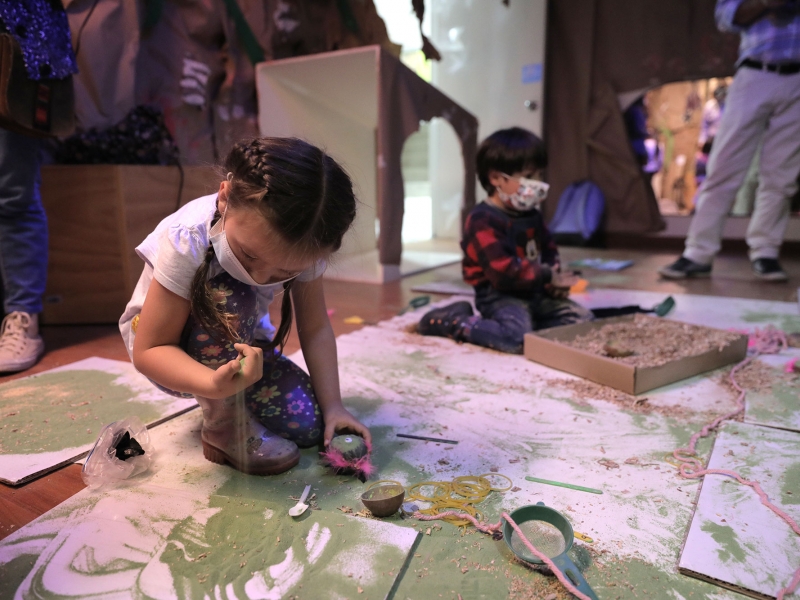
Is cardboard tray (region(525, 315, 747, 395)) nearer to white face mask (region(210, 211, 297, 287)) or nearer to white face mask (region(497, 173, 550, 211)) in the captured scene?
white face mask (region(497, 173, 550, 211))

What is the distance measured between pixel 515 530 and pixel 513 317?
940 millimetres

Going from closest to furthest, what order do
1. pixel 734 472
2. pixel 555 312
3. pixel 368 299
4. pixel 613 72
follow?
pixel 734 472 → pixel 555 312 → pixel 368 299 → pixel 613 72

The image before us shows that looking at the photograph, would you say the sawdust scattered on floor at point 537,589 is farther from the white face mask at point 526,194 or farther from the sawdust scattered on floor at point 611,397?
the white face mask at point 526,194

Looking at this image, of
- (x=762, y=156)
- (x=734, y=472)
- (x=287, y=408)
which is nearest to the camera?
(x=734, y=472)

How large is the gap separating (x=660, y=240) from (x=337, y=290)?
2672 mm

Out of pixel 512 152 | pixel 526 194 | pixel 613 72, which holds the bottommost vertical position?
pixel 526 194

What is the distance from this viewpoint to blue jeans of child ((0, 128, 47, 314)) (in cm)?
139

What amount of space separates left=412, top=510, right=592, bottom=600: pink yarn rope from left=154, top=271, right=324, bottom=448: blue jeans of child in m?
0.28

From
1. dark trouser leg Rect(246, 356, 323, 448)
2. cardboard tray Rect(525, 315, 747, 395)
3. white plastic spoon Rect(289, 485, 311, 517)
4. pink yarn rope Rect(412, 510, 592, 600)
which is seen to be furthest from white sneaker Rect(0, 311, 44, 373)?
cardboard tray Rect(525, 315, 747, 395)

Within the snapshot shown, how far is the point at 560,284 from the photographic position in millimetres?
1659

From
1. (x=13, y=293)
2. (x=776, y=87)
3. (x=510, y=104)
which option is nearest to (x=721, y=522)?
(x=13, y=293)

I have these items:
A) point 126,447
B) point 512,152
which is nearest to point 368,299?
point 512,152

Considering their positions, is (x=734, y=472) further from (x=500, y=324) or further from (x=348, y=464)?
(x=500, y=324)

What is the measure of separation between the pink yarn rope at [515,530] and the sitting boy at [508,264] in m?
0.80
